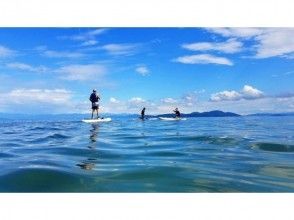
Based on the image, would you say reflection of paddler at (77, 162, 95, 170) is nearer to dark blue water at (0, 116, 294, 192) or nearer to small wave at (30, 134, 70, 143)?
dark blue water at (0, 116, 294, 192)

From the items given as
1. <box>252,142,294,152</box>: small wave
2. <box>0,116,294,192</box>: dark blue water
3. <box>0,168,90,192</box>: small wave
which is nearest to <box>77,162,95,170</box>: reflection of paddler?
<box>0,116,294,192</box>: dark blue water

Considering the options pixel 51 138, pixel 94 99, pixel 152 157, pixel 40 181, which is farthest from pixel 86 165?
pixel 51 138

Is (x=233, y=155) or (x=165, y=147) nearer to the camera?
(x=233, y=155)

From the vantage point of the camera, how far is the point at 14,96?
11.4 m

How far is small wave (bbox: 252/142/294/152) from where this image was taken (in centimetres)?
1144

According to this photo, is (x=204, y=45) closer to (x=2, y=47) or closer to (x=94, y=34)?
(x=94, y=34)

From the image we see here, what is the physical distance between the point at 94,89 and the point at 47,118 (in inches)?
73.1

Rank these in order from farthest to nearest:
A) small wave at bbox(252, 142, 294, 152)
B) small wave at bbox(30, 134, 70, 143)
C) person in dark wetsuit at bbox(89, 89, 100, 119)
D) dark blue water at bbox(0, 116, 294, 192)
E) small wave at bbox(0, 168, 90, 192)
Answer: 1. small wave at bbox(30, 134, 70, 143)
2. person in dark wetsuit at bbox(89, 89, 100, 119)
3. small wave at bbox(252, 142, 294, 152)
4. dark blue water at bbox(0, 116, 294, 192)
5. small wave at bbox(0, 168, 90, 192)

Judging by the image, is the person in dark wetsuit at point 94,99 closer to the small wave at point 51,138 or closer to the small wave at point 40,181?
the small wave at point 51,138

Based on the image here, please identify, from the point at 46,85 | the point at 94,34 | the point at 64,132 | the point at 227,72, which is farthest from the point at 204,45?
the point at 64,132
